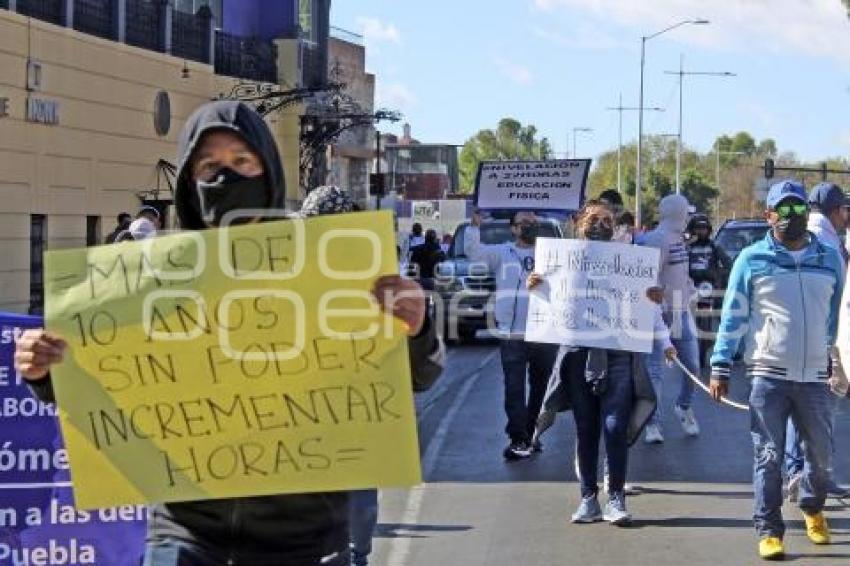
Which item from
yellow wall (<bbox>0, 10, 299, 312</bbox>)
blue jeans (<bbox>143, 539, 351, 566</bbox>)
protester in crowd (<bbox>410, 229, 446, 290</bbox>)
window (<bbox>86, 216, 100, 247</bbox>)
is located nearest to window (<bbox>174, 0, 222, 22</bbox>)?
yellow wall (<bbox>0, 10, 299, 312</bbox>)

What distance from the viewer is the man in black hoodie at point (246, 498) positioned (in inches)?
141

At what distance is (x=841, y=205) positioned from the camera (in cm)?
1135

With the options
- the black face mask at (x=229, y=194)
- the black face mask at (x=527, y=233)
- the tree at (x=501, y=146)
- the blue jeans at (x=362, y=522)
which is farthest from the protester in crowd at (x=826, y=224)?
the tree at (x=501, y=146)

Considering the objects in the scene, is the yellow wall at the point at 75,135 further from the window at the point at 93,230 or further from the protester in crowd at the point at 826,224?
the protester in crowd at the point at 826,224

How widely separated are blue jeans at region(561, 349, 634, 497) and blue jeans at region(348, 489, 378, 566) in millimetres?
2271

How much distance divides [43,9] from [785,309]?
17.3 metres

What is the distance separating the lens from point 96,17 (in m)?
25.5

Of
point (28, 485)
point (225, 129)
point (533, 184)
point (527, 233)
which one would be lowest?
point (28, 485)

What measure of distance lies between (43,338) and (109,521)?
2410mm

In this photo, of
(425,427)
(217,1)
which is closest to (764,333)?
(425,427)

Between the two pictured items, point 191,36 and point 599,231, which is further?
point 191,36

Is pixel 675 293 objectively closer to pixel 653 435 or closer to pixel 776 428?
pixel 653 435

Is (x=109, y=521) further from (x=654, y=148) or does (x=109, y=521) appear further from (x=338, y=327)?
(x=654, y=148)

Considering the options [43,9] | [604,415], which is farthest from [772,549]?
[43,9]
